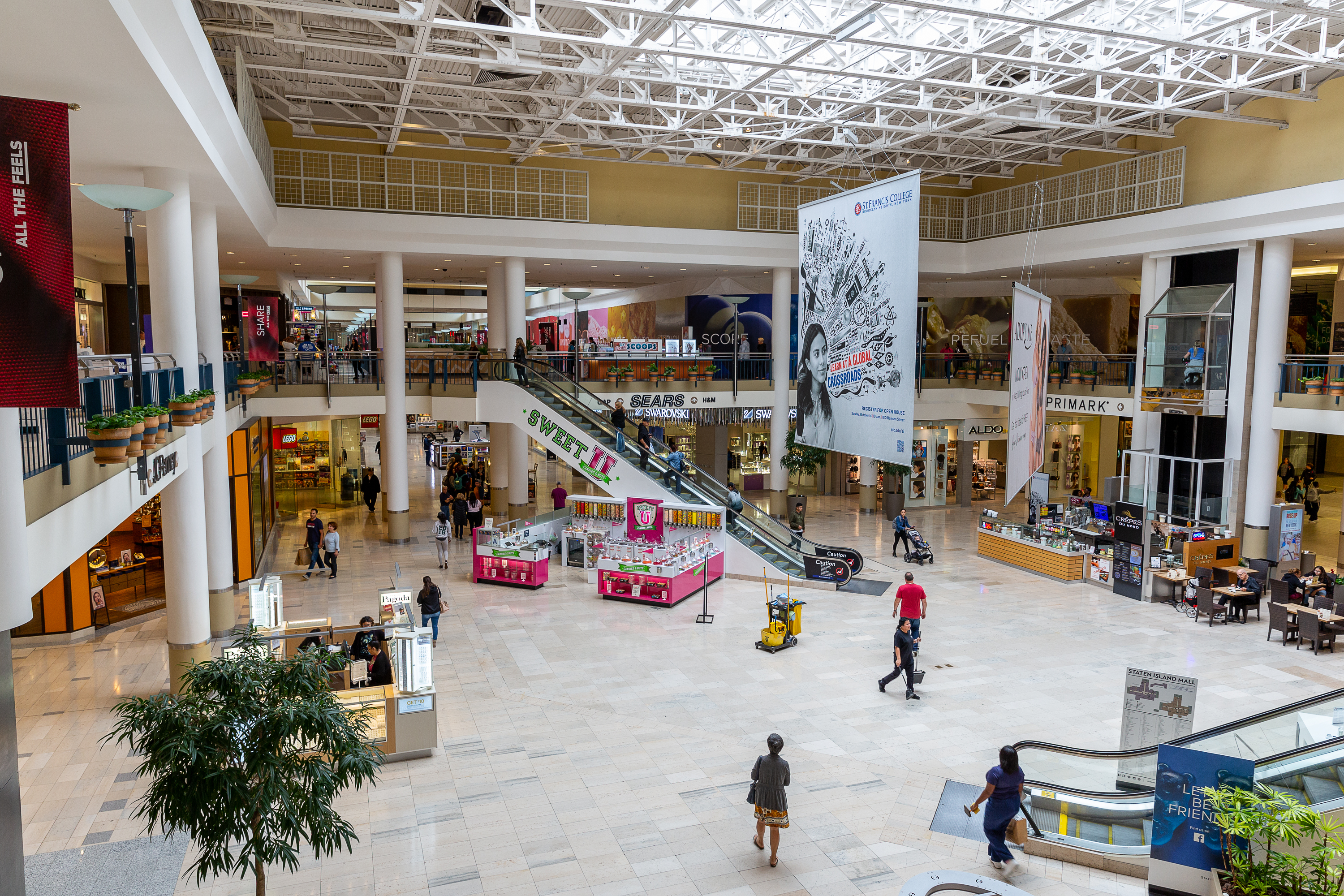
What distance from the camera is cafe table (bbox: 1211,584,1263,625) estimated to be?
15.4 m

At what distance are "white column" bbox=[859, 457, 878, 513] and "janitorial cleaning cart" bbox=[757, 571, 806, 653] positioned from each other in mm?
13674

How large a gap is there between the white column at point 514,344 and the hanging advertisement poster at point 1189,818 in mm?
16852

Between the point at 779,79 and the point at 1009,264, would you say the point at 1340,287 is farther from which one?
the point at 779,79

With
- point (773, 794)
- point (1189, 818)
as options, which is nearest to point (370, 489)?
point (773, 794)

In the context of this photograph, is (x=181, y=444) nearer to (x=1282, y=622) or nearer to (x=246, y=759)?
(x=246, y=759)

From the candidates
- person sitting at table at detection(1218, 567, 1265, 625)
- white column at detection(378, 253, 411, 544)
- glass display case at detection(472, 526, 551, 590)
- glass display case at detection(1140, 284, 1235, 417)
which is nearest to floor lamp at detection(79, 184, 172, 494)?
glass display case at detection(472, 526, 551, 590)

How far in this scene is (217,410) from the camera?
44.1 feet

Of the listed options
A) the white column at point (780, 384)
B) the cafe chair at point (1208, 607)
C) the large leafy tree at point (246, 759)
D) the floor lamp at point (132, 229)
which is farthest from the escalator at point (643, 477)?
the large leafy tree at point (246, 759)

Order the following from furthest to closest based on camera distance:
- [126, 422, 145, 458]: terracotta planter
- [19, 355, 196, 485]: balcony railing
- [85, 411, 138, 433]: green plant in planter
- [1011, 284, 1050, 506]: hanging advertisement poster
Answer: [1011, 284, 1050, 506]: hanging advertisement poster, [126, 422, 145, 458]: terracotta planter, [85, 411, 138, 433]: green plant in planter, [19, 355, 196, 485]: balcony railing

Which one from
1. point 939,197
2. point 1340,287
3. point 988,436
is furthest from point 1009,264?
point 1340,287

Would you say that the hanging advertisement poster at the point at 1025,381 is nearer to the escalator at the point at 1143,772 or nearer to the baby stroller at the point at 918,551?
the escalator at the point at 1143,772

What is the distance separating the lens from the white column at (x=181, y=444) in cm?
1085

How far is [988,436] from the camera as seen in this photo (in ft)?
92.6

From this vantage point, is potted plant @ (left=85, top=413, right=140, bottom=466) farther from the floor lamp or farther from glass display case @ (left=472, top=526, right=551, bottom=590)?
glass display case @ (left=472, top=526, right=551, bottom=590)
